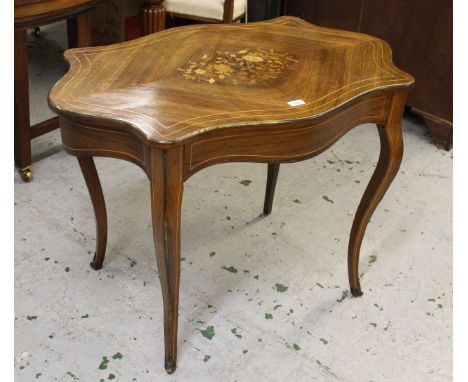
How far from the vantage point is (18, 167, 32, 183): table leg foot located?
221cm

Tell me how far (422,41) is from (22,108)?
1.69 meters

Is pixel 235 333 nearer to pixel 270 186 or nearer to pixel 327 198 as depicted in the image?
pixel 270 186

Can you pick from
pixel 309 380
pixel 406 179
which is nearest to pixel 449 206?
pixel 406 179

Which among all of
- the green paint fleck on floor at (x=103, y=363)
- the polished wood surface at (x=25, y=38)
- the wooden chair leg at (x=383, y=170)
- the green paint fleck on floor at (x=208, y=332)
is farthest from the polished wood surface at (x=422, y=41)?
the green paint fleck on floor at (x=103, y=363)

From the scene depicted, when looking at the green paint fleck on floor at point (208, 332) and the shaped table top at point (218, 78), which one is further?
the green paint fleck on floor at point (208, 332)

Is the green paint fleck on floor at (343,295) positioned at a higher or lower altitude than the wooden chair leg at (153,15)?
lower

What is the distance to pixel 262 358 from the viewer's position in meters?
1.57

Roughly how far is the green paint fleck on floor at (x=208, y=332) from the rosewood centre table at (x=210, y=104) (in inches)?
5.8

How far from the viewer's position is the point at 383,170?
159 centimetres

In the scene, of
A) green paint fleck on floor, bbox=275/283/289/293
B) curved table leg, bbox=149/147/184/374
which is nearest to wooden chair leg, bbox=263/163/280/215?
green paint fleck on floor, bbox=275/283/289/293

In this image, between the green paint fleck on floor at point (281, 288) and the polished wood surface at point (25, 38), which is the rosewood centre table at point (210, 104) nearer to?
the green paint fleck on floor at point (281, 288)

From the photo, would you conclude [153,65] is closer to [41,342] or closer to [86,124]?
[86,124]

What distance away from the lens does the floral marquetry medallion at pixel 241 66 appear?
4.66ft

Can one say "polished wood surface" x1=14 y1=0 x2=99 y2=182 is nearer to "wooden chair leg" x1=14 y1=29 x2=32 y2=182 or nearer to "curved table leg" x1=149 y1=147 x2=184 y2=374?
"wooden chair leg" x1=14 y1=29 x2=32 y2=182
